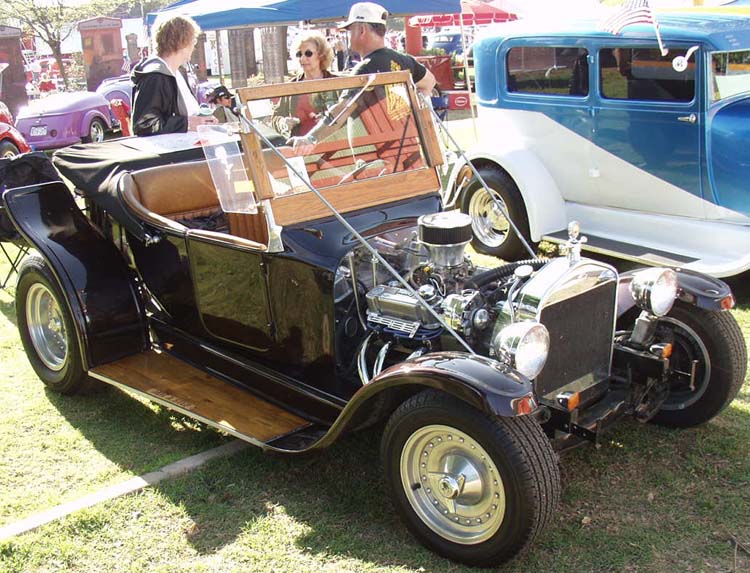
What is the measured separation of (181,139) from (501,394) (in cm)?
291

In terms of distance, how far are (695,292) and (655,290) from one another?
28 cm

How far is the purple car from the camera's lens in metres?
13.2

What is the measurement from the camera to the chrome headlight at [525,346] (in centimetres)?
275

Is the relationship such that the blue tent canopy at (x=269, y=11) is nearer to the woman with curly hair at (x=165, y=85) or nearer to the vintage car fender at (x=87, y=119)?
the vintage car fender at (x=87, y=119)

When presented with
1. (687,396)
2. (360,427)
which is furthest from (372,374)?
(687,396)

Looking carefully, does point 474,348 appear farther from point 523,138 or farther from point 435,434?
point 523,138

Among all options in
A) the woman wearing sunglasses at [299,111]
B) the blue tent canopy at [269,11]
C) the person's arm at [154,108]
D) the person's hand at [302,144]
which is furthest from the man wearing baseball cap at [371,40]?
the blue tent canopy at [269,11]

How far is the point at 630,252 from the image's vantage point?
5703mm

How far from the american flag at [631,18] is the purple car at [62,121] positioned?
10125mm

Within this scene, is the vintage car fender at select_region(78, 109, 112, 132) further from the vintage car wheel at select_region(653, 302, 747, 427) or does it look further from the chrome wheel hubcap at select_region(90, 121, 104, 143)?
the vintage car wheel at select_region(653, 302, 747, 427)

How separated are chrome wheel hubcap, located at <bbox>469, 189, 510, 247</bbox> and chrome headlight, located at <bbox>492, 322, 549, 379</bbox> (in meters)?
3.87

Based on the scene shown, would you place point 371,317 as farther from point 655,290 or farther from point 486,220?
point 486,220

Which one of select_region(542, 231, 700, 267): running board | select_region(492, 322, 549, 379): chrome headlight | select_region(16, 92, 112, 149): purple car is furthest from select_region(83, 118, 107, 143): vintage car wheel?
select_region(492, 322, 549, 379): chrome headlight

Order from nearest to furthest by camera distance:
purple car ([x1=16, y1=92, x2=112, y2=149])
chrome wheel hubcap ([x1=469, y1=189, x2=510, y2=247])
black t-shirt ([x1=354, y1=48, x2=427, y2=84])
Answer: black t-shirt ([x1=354, y1=48, x2=427, y2=84]) < chrome wheel hubcap ([x1=469, y1=189, x2=510, y2=247]) < purple car ([x1=16, y1=92, x2=112, y2=149])
